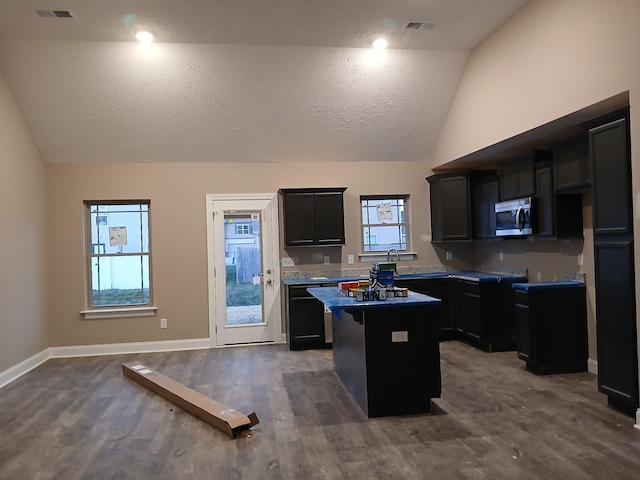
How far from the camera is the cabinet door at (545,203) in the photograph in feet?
15.9

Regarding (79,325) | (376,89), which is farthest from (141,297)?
(376,89)

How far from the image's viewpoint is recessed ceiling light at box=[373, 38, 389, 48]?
5062 mm

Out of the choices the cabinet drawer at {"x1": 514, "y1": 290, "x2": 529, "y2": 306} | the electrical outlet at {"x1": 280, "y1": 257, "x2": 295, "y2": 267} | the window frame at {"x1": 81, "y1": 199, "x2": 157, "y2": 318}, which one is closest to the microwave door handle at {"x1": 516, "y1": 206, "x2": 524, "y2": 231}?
the cabinet drawer at {"x1": 514, "y1": 290, "x2": 529, "y2": 306}

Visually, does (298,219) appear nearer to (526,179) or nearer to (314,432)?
(526,179)

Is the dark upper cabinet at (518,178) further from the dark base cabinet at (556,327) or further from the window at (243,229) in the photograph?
the window at (243,229)

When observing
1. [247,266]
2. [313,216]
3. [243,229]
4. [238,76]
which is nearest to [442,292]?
[313,216]

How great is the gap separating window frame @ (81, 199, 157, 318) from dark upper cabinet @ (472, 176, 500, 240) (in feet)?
14.7

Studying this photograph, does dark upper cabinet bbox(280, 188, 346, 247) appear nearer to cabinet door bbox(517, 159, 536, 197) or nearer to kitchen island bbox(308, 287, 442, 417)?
cabinet door bbox(517, 159, 536, 197)

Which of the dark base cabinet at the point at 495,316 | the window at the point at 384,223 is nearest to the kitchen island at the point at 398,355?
the dark base cabinet at the point at 495,316

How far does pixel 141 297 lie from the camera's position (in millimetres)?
6465

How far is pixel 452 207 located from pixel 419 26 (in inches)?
104

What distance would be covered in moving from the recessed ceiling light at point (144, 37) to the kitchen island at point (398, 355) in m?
3.28

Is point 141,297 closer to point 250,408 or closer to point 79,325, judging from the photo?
point 79,325

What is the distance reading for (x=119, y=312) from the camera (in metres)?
6.27
